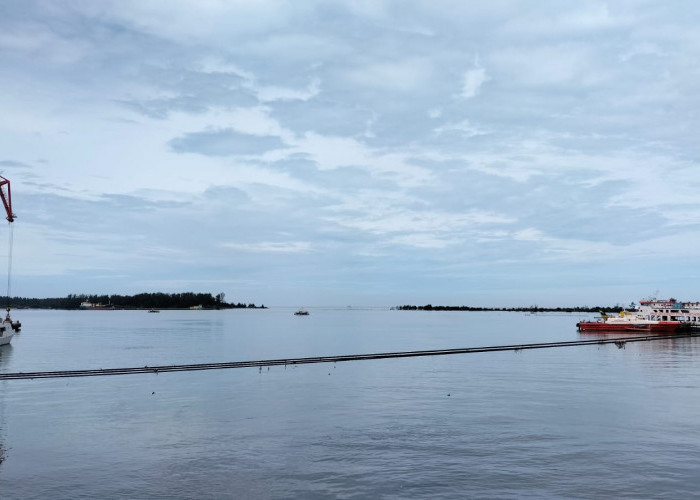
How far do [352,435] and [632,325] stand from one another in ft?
492

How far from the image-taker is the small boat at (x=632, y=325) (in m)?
147

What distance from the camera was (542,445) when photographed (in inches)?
1270

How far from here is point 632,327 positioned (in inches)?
6344

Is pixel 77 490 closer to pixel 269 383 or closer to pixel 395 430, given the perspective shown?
pixel 395 430

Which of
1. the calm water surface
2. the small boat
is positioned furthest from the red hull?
the calm water surface

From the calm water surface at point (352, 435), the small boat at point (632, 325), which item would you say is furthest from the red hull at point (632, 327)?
the calm water surface at point (352, 435)

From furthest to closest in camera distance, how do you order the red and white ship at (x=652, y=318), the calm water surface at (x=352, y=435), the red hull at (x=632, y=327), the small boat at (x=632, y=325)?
the red and white ship at (x=652, y=318) < the small boat at (x=632, y=325) < the red hull at (x=632, y=327) < the calm water surface at (x=352, y=435)

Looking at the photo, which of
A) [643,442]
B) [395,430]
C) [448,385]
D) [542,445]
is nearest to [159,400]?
[395,430]

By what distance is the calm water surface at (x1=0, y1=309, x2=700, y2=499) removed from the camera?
84.1 ft

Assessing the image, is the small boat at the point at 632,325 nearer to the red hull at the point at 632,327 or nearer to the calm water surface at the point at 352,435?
the red hull at the point at 632,327

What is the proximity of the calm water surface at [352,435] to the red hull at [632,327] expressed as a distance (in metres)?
91.4

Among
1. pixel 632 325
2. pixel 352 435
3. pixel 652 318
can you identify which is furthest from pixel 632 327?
pixel 352 435

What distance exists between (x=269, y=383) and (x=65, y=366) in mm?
33520

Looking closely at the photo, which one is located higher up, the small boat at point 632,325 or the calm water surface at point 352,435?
the small boat at point 632,325
